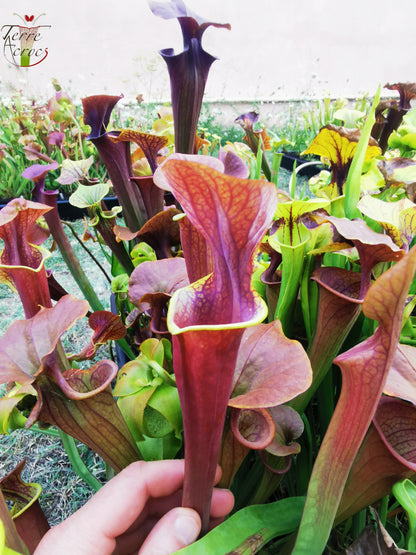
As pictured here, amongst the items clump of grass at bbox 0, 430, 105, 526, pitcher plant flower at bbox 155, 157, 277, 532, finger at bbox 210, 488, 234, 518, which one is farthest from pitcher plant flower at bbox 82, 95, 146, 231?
clump of grass at bbox 0, 430, 105, 526

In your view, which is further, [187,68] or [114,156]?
[114,156]

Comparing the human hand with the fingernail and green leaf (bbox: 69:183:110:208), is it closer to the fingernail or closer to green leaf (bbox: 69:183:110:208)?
the fingernail

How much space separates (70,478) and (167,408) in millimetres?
631

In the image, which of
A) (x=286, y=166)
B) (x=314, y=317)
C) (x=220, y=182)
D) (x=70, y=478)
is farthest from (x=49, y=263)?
(x=286, y=166)

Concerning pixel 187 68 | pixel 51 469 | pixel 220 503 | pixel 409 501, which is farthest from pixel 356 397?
pixel 51 469

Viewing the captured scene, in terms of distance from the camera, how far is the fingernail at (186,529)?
13.4 inches

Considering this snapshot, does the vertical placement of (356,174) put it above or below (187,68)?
below

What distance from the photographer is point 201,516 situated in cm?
36

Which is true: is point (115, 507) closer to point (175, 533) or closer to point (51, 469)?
point (175, 533)

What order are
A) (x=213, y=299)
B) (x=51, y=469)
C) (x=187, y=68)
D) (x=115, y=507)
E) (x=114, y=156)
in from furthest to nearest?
(x=51, y=469) < (x=114, y=156) < (x=187, y=68) < (x=115, y=507) < (x=213, y=299)

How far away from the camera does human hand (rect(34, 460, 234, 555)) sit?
34cm

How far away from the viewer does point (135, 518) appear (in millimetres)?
407

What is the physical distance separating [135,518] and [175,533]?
0.29 feet

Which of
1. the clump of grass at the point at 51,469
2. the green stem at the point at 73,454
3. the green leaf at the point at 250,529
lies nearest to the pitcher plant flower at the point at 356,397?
the green leaf at the point at 250,529
